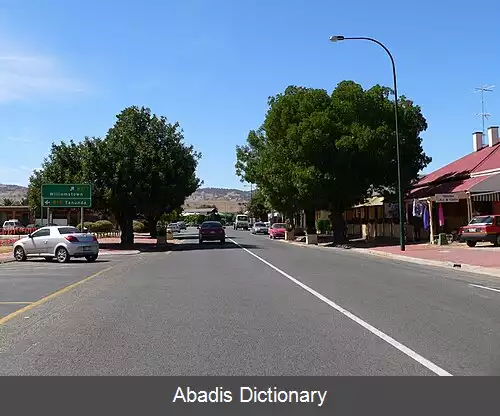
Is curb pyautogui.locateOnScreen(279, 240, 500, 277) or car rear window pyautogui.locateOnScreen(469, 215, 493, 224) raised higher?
car rear window pyautogui.locateOnScreen(469, 215, 493, 224)

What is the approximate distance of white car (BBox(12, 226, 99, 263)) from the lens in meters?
24.6

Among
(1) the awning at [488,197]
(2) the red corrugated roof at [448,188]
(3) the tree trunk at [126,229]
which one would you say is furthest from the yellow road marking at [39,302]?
(1) the awning at [488,197]

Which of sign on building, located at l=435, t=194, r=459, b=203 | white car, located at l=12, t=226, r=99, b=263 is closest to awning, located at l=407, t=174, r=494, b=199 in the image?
sign on building, located at l=435, t=194, r=459, b=203

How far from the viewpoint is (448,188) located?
37.5 m

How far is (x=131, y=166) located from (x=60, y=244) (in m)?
13.6

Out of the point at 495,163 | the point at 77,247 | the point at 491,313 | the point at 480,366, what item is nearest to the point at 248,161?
the point at 495,163

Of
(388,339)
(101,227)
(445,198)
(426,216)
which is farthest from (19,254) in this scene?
(101,227)

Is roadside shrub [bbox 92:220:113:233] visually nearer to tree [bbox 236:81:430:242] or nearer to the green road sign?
the green road sign

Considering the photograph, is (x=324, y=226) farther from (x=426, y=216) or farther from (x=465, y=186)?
(x=465, y=186)

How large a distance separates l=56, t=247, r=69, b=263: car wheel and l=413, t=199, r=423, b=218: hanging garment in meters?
22.9

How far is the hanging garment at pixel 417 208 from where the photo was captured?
123ft

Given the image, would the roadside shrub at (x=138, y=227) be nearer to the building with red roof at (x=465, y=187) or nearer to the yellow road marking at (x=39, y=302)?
the building with red roof at (x=465, y=187)

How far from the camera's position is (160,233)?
44188 millimetres
